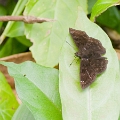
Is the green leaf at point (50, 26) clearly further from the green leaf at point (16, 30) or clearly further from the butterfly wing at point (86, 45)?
the butterfly wing at point (86, 45)

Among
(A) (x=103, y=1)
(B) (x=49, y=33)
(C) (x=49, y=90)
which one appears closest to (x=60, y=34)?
(B) (x=49, y=33)

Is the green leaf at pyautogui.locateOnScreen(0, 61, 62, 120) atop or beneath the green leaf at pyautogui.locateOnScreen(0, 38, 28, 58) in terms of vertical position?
atop

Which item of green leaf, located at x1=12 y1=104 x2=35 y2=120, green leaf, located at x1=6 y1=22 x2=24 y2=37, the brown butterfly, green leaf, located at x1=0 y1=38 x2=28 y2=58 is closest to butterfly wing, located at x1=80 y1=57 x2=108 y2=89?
the brown butterfly

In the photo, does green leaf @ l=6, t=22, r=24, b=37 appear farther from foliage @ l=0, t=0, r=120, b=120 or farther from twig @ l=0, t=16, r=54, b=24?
foliage @ l=0, t=0, r=120, b=120

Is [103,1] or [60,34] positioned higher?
[103,1]

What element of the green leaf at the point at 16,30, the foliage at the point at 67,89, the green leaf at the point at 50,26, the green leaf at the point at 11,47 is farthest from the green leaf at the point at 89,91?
the green leaf at the point at 11,47

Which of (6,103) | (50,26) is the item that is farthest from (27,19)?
(6,103)

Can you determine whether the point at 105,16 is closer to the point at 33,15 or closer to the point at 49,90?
the point at 33,15
